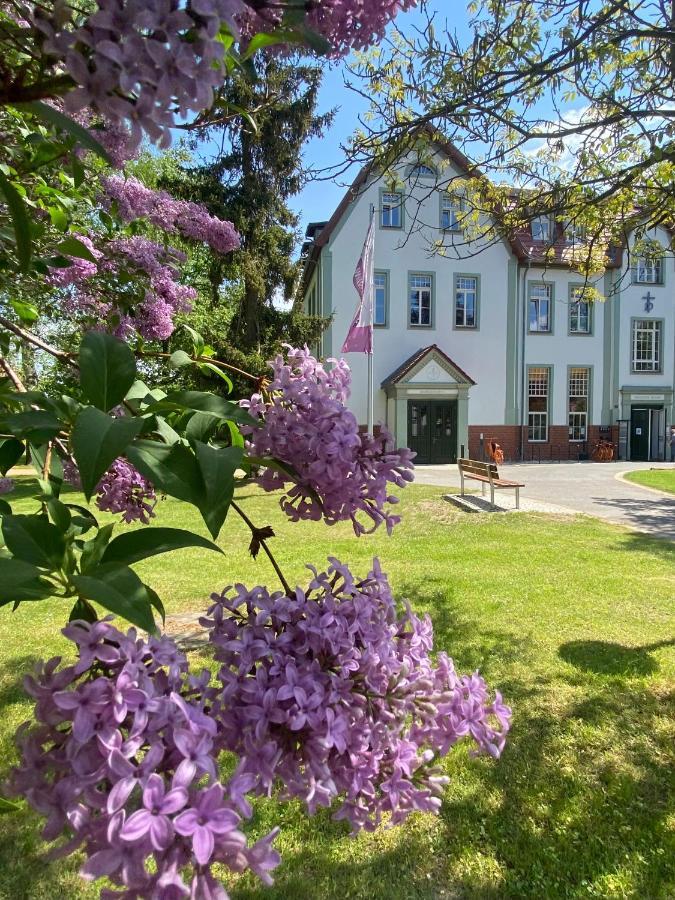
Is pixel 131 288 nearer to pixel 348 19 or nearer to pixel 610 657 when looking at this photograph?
pixel 348 19

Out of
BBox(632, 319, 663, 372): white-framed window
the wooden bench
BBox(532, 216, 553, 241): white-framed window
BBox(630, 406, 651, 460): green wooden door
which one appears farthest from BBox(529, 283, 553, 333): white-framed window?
the wooden bench

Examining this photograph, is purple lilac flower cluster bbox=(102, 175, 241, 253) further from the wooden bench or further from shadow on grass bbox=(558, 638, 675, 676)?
the wooden bench

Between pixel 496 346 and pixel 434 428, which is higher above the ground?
pixel 496 346

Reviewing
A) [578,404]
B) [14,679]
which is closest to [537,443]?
[578,404]

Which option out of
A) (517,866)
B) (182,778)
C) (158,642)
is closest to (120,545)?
(158,642)

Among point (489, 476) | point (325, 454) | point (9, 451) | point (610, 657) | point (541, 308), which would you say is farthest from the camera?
point (541, 308)

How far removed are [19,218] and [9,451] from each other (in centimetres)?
47

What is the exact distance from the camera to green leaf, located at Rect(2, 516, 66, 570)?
2.43ft

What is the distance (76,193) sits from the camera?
236cm

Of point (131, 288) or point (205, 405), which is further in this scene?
point (131, 288)

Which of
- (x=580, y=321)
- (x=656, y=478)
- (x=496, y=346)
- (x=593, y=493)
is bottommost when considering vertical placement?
(x=593, y=493)

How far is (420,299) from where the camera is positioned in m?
22.5

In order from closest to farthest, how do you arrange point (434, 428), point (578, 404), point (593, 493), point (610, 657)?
1. point (610, 657)
2. point (593, 493)
3. point (434, 428)
4. point (578, 404)

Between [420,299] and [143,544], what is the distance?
22.9m
